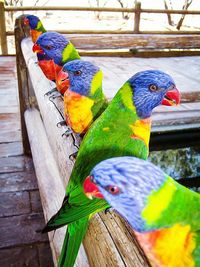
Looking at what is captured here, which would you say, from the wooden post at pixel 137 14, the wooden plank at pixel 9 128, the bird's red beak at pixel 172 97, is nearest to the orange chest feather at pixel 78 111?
the bird's red beak at pixel 172 97

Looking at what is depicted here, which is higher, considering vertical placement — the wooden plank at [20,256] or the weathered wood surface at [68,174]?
the weathered wood surface at [68,174]

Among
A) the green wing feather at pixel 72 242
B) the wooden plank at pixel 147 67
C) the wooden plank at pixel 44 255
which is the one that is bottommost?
the wooden plank at pixel 44 255

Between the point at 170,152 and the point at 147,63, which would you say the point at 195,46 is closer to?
the point at 147,63

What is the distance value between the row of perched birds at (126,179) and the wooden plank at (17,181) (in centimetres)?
112

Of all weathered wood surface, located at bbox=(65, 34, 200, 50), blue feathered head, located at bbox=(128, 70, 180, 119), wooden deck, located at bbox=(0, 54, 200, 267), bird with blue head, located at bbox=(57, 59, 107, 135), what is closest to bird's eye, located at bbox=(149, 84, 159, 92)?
blue feathered head, located at bbox=(128, 70, 180, 119)

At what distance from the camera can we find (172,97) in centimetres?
109

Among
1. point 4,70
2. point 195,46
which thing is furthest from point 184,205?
point 4,70

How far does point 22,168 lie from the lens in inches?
97.9

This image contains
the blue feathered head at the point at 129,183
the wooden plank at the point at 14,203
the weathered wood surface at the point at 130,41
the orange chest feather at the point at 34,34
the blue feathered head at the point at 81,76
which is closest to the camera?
the blue feathered head at the point at 129,183

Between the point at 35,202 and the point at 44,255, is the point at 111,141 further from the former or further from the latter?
the point at 35,202

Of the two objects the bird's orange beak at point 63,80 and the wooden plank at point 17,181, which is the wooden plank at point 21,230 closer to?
the wooden plank at point 17,181

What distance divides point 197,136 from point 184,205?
2109 millimetres

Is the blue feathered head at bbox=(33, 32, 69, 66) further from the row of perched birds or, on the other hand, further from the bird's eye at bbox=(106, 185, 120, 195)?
the bird's eye at bbox=(106, 185, 120, 195)

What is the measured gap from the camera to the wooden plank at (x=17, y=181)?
2.27 m
